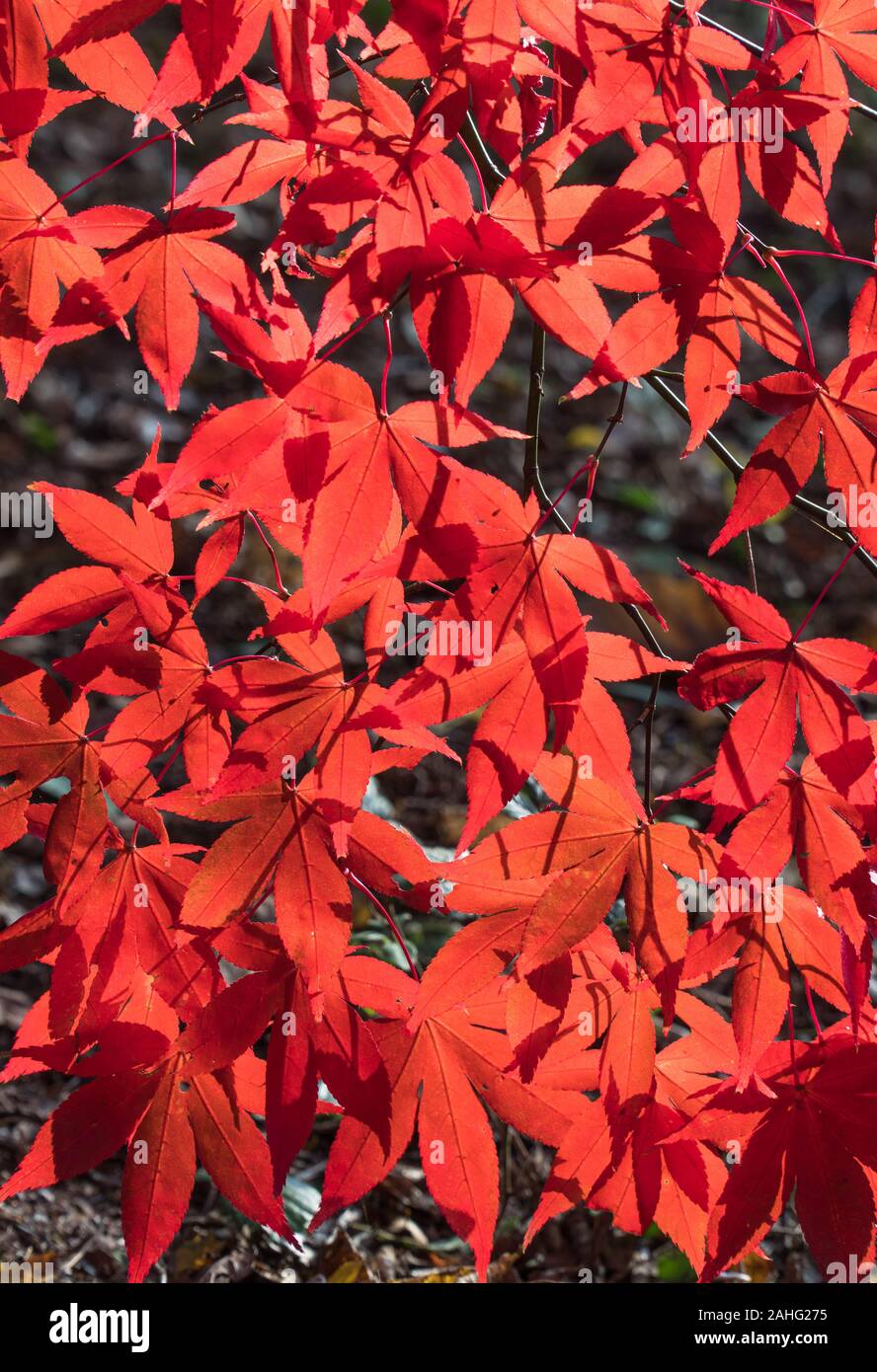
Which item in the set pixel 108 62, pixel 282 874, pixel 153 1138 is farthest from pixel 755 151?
pixel 153 1138

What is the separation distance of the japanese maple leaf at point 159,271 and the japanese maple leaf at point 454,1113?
1.65 ft

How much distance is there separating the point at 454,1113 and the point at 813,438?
55 centimetres


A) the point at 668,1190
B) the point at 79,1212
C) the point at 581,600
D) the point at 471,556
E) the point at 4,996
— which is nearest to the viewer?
the point at 471,556

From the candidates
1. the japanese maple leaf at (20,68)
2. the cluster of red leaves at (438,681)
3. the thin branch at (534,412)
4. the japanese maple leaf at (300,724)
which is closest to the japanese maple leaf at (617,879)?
the cluster of red leaves at (438,681)

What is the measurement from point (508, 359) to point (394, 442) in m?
2.87

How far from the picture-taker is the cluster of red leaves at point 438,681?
2.26ft

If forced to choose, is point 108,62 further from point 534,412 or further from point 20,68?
point 534,412

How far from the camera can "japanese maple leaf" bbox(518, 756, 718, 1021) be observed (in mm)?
761

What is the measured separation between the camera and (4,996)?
180 cm

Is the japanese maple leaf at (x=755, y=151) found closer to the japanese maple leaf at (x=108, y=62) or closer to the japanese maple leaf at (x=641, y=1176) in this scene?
the japanese maple leaf at (x=108, y=62)

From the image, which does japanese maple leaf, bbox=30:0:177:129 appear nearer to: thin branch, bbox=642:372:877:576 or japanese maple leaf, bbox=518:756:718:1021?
thin branch, bbox=642:372:877:576

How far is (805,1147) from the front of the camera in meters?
0.86

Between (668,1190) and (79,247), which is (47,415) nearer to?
(79,247)
